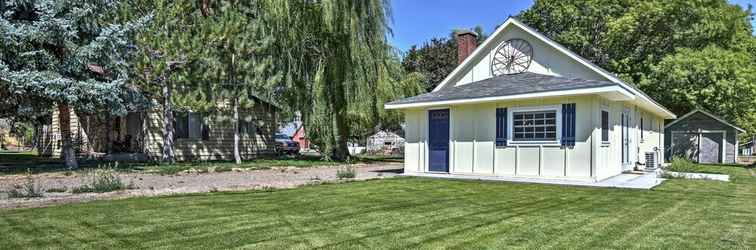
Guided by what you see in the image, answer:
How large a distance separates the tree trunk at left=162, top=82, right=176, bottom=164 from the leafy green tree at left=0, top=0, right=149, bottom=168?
3006 millimetres

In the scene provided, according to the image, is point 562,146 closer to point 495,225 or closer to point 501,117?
point 501,117

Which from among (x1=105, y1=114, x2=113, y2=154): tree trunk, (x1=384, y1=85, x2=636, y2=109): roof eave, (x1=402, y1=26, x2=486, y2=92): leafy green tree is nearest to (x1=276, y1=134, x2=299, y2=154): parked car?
(x1=105, y1=114, x2=113, y2=154): tree trunk

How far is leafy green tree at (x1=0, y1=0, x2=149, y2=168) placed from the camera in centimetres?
1305

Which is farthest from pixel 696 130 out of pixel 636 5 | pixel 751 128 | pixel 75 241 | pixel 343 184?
pixel 75 241

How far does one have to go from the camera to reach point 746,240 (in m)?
5.24

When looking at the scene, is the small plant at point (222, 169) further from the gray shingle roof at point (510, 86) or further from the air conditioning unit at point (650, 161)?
the air conditioning unit at point (650, 161)

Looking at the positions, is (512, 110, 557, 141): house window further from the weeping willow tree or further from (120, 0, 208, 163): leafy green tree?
(120, 0, 208, 163): leafy green tree

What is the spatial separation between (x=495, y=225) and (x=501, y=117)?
713 cm

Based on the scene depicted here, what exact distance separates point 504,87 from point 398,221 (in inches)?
300

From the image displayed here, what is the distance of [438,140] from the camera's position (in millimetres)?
14055

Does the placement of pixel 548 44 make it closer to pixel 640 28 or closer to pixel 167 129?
pixel 167 129

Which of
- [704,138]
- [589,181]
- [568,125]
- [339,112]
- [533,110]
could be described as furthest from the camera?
[704,138]

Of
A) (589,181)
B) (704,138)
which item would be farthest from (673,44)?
(589,181)

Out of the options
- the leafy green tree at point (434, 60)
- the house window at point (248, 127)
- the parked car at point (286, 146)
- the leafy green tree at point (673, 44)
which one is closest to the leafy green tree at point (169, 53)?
the house window at point (248, 127)
